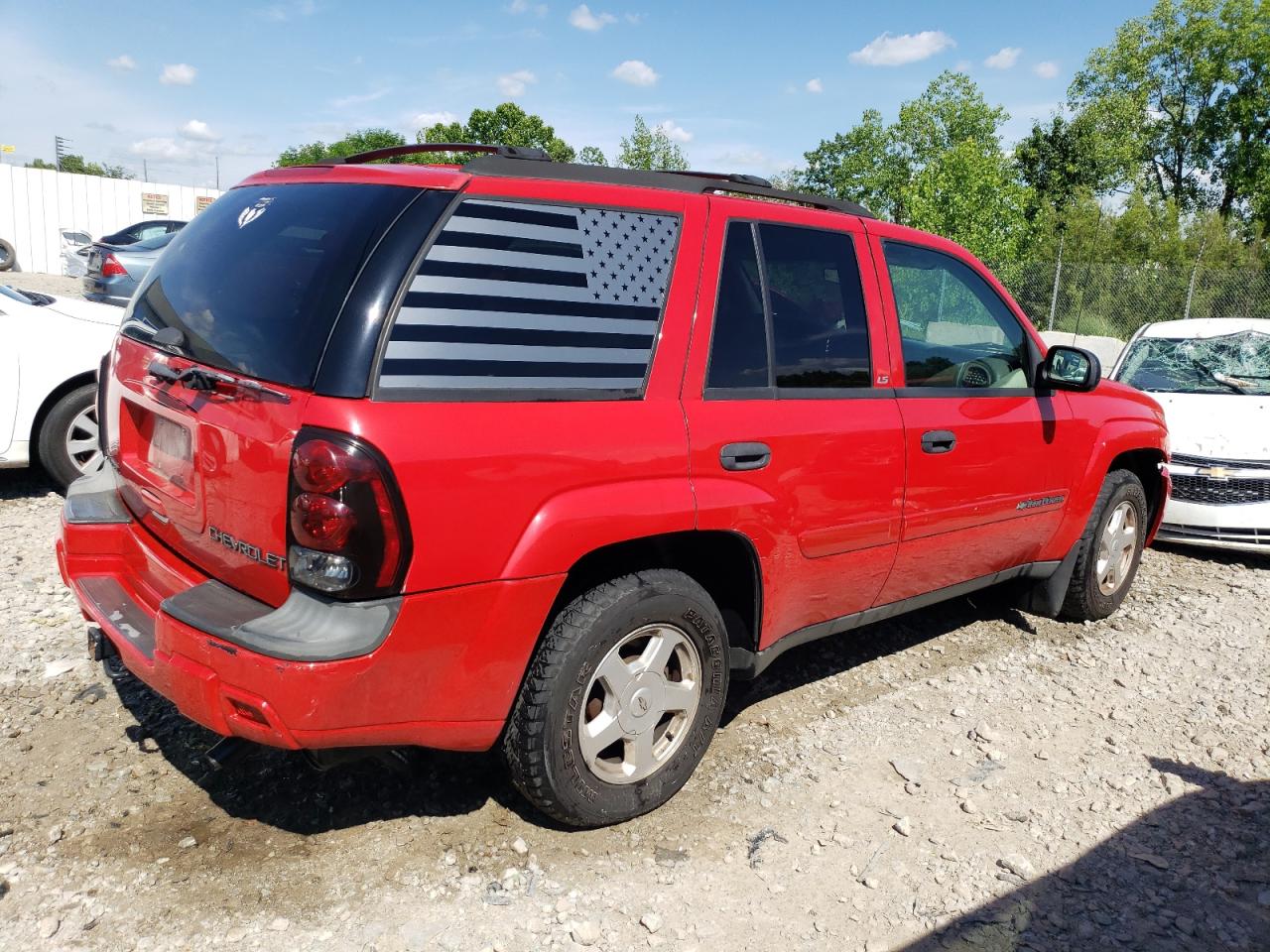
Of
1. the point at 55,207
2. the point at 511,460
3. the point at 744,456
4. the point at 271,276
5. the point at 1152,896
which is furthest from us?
the point at 55,207

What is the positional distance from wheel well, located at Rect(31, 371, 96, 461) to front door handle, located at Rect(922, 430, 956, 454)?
495 cm

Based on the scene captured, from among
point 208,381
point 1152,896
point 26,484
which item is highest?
point 208,381

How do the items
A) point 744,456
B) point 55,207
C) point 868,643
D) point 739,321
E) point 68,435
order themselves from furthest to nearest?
point 55,207
point 68,435
point 868,643
point 739,321
point 744,456

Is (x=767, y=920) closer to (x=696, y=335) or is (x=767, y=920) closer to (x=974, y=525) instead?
(x=696, y=335)

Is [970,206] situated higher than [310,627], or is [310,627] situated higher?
[970,206]

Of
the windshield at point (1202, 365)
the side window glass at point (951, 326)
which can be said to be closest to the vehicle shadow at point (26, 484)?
the side window glass at point (951, 326)

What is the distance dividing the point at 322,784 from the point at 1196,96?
48746mm

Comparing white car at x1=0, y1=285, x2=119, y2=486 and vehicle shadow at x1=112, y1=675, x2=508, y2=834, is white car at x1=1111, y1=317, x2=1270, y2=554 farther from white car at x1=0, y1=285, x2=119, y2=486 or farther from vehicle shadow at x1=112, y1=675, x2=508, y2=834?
white car at x1=0, y1=285, x2=119, y2=486

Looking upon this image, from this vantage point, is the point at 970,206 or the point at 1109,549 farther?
the point at 970,206

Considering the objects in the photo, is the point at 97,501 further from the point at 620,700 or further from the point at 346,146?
the point at 346,146

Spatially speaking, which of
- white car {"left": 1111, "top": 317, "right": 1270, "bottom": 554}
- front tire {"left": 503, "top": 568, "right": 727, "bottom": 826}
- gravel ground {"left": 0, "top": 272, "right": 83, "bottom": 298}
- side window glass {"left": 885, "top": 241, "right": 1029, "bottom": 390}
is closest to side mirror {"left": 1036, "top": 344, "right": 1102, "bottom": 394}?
side window glass {"left": 885, "top": 241, "right": 1029, "bottom": 390}

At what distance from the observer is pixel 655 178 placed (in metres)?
3.03

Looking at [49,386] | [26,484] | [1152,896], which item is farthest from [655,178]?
[26,484]

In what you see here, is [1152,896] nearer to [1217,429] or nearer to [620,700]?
[620,700]
